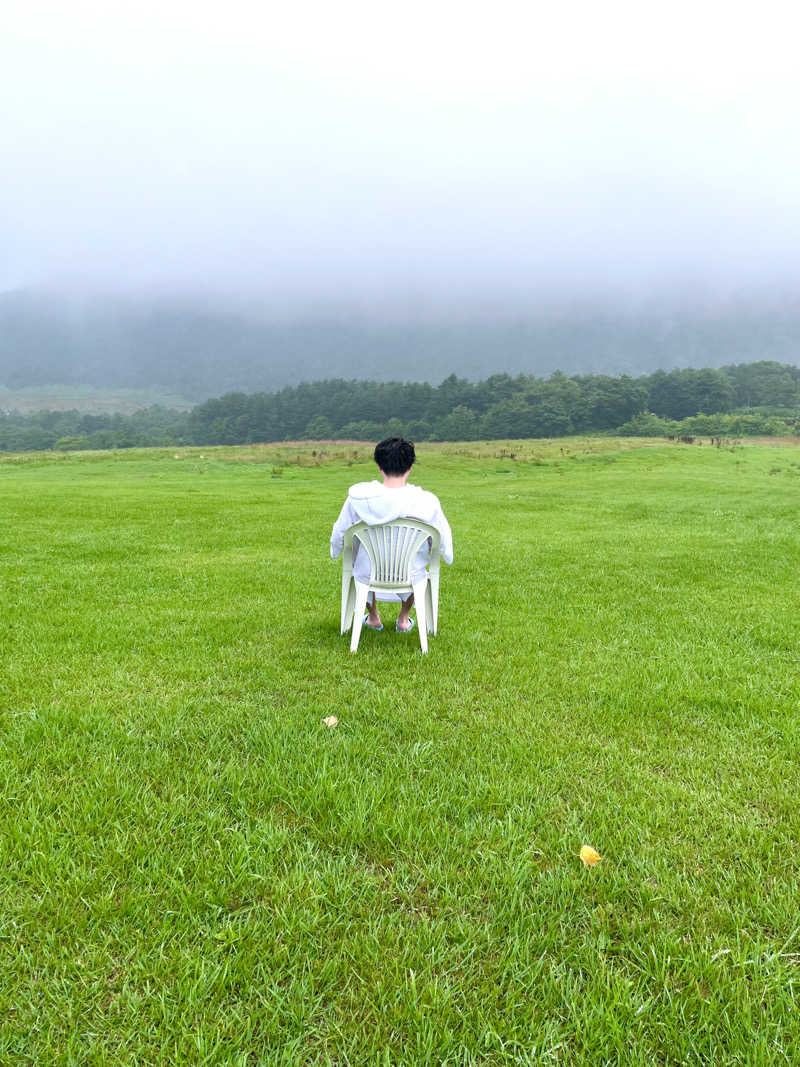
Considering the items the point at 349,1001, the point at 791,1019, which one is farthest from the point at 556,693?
the point at 349,1001

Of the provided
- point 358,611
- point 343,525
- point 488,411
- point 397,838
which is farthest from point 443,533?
point 488,411

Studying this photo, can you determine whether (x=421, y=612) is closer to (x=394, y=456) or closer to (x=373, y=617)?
(x=373, y=617)

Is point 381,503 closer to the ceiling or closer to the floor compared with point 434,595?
closer to the ceiling

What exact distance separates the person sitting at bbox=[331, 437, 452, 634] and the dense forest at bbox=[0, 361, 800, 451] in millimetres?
97756

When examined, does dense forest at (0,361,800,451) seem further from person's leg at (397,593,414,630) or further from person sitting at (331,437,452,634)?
person sitting at (331,437,452,634)

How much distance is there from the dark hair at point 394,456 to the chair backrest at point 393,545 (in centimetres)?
54

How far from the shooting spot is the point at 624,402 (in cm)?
11050

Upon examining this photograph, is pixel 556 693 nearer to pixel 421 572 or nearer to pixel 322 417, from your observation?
pixel 421 572

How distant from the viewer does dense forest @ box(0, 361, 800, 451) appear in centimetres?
11094

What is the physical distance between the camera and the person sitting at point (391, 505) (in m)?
5.23

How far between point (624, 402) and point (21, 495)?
109958 mm

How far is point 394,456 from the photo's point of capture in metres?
5.30

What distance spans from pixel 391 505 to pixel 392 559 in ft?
1.76

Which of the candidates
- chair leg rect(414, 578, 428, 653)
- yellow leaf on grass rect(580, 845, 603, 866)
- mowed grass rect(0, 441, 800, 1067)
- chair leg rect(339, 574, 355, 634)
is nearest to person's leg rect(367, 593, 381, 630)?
chair leg rect(339, 574, 355, 634)
